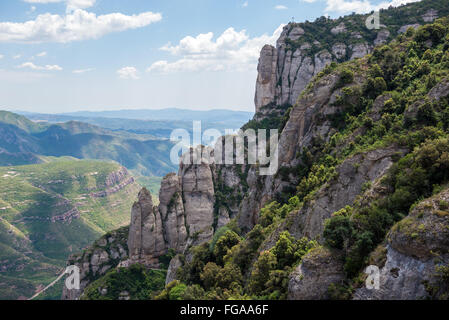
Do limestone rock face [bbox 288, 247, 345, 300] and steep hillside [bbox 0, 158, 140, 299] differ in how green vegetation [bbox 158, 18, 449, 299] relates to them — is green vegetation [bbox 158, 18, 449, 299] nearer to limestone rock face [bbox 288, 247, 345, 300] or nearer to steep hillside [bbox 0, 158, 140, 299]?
limestone rock face [bbox 288, 247, 345, 300]

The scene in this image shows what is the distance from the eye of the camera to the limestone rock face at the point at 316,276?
20.2 m

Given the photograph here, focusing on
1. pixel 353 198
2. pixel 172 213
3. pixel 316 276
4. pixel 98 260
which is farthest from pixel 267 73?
pixel 316 276

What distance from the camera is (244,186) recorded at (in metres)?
82.5

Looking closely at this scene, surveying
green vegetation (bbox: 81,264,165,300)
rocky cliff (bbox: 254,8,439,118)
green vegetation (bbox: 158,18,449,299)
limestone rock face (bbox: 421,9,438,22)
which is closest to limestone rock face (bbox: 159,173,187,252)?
green vegetation (bbox: 81,264,165,300)

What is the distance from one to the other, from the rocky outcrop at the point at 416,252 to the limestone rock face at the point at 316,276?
7.66 feet

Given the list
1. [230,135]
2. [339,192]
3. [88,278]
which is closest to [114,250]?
[88,278]

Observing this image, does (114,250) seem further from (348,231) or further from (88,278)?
(348,231)

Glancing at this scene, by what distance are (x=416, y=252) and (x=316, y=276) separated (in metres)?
6.02

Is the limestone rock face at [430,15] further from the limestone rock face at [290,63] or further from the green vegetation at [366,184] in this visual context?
the green vegetation at [366,184]

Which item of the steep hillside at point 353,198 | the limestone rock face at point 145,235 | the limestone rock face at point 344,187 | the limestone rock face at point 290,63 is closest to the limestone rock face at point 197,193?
the limestone rock face at point 145,235

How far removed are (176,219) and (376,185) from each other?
57358 mm

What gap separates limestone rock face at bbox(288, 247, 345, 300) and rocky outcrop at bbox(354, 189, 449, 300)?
7.66ft

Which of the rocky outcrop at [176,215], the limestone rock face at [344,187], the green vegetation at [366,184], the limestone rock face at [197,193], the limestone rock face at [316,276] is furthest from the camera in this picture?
the limestone rock face at [197,193]

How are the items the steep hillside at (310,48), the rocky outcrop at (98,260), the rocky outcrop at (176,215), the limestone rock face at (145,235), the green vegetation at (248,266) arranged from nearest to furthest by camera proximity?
the green vegetation at (248,266), the limestone rock face at (145,235), the rocky outcrop at (176,215), the rocky outcrop at (98,260), the steep hillside at (310,48)
